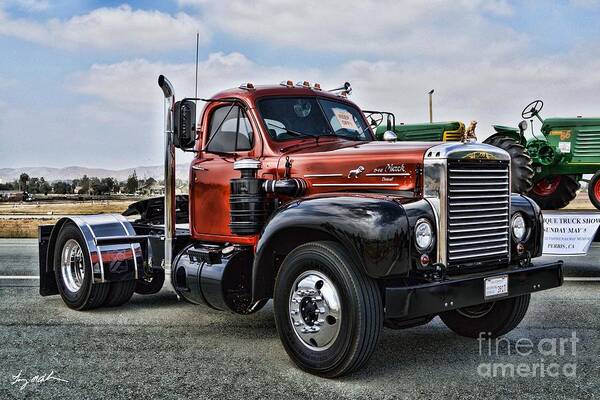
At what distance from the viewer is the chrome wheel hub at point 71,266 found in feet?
26.9

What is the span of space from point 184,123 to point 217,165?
0.54m

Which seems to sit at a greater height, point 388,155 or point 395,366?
point 388,155

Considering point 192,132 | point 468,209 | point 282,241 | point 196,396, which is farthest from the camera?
point 192,132

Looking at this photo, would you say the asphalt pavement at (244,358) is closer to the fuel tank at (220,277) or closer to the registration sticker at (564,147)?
the fuel tank at (220,277)

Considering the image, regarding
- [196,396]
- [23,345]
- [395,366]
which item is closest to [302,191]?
[395,366]

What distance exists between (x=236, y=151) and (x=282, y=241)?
1.38 meters

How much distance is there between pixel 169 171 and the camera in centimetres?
709

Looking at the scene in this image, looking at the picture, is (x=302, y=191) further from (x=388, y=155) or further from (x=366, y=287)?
(x=366, y=287)

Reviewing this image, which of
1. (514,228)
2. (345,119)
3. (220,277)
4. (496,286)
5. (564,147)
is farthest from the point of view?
(564,147)

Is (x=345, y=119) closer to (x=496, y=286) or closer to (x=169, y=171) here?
(x=169, y=171)

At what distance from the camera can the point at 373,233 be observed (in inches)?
191

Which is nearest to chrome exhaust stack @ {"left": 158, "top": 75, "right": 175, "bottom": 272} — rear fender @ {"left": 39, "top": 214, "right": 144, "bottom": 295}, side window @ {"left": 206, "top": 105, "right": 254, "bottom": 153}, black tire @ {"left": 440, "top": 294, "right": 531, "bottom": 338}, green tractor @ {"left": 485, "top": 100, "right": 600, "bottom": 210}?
side window @ {"left": 206, "top": 105, "right": 254, "bottom": 153}

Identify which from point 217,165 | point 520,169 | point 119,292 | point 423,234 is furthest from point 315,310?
point 520,169
